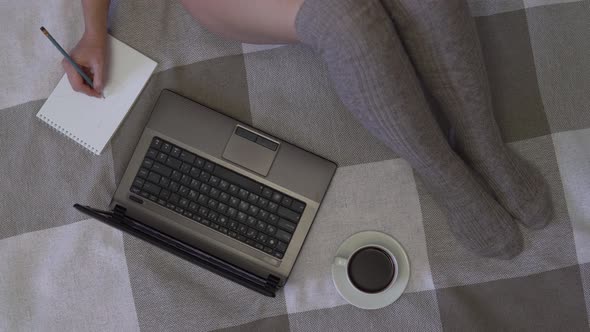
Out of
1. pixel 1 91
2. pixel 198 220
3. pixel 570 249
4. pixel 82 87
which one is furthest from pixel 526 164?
pixel 1 91

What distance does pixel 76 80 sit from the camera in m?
0.75

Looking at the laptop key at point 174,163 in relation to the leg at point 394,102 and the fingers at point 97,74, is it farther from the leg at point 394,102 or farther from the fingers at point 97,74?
the leg at point 394,102

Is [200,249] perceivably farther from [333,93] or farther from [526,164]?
[526,164]

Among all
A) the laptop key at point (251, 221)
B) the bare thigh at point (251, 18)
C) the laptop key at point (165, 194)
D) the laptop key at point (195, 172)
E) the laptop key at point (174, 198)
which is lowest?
the laptop key at point (251, 221)

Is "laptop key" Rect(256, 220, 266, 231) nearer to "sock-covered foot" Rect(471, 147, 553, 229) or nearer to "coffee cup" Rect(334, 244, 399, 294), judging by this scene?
"coffee cup" Rect(334, 244, 399, 294)

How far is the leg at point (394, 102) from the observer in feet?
2.02

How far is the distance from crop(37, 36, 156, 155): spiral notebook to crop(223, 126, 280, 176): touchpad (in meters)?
0.17

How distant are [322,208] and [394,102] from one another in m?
0.20

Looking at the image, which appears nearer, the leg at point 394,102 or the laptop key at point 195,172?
the leg at point 394,102

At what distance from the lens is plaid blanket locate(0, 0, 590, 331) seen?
2.41 feet

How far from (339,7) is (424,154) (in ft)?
0.73

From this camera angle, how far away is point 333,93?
0.78 meters

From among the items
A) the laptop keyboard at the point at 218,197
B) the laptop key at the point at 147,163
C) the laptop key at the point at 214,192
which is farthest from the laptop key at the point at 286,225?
the laptop key at the point at 147,163

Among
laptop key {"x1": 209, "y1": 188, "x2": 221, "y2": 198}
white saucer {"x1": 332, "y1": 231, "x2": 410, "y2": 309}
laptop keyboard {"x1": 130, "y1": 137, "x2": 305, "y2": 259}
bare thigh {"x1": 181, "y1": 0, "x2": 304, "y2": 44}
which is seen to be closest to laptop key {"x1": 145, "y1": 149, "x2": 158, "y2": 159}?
laptop keyboard {"x1": 130, "y1": 137, "x2": 305, "y2": 259}
